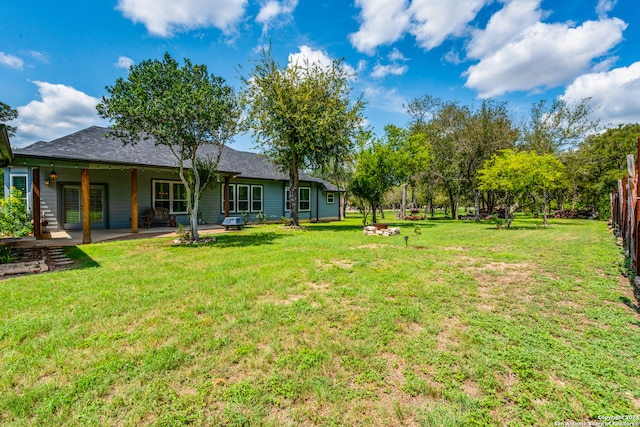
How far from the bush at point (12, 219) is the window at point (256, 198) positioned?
967cm

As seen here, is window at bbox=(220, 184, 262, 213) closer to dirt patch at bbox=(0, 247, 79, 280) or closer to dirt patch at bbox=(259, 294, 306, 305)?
dirt patch at bbox=(0, 247, 79, 280)

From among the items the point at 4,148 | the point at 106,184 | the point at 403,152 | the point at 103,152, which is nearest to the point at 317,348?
the point at 4,148

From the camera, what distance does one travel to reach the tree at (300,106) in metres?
12.9

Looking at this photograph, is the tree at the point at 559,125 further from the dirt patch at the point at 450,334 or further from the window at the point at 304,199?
the dirt patch at the point at 450,334

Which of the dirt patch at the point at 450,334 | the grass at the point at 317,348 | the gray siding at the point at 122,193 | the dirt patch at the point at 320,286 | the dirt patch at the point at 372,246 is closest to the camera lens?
the grass at the point at 317,348

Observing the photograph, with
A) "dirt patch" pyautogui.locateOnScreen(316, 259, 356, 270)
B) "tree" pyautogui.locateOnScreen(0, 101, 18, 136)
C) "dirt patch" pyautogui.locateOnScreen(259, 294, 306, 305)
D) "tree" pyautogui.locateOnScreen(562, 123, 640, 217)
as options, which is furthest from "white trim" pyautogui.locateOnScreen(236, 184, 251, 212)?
"tree" pyautogui.locateOnScreen(562, 123, 640, 217)

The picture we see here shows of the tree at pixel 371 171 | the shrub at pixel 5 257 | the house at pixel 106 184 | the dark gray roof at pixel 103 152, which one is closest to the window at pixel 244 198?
the house at pixel 106 184

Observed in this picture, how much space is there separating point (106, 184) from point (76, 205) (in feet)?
5.09

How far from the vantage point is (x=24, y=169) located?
456 inches

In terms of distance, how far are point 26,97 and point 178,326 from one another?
26.1m

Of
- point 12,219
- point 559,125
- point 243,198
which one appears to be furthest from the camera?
point 559,125

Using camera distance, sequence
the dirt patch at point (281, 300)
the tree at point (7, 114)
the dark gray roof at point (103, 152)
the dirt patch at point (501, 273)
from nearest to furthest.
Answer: the dirt patch at point (281, 300)
the dirt patch at point (501, 273)
the dark gray roof at point (103, 152)
the tree at point (7, 114)

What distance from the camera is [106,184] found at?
12.3 metres

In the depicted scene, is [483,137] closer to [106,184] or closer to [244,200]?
[244,200]
